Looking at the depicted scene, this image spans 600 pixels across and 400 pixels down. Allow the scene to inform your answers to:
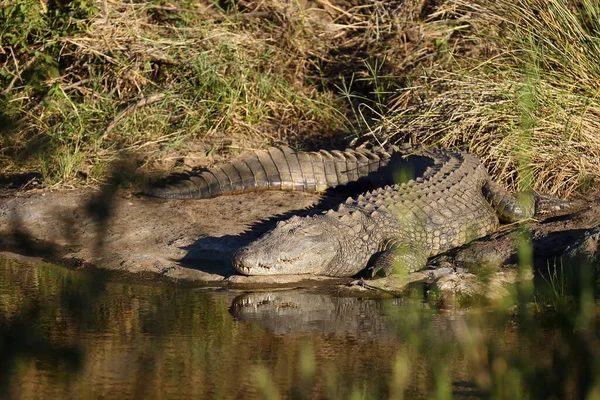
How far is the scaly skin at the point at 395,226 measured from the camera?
19.0 ft

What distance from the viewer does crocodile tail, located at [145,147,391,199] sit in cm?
717

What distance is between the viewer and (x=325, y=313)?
4945mm

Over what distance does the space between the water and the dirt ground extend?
0.31 meters

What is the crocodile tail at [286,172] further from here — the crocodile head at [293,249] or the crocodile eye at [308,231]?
the crocodile eye at [308,231]

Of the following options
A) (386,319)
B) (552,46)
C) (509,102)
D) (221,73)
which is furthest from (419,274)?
(221,73)

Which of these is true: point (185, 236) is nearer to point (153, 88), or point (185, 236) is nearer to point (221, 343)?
point (221, 343)

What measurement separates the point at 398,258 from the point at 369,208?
644 mm

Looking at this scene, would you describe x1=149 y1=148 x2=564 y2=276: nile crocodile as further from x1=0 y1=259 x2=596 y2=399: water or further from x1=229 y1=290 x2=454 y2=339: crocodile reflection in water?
x1=0 y1=259 x2=596 y2=399: water

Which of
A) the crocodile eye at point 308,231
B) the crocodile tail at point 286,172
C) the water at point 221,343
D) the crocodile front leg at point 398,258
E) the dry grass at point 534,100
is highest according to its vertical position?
the dry grass at point 534,100

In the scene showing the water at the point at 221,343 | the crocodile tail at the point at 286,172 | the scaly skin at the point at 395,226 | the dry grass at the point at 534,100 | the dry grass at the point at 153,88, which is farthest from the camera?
the dry grass at the point at 153,88

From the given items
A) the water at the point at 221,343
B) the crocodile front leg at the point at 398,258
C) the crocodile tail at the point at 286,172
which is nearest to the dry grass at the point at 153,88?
the crocodile tail at the point at 286,172

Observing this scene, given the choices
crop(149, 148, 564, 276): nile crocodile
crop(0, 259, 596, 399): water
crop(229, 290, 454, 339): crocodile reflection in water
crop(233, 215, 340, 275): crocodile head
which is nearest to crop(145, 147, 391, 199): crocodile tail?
crop(149, 148, 564, 276): nile crocodile

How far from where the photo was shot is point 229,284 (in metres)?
5.55

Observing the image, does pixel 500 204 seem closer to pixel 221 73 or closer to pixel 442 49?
pixel 442 49
